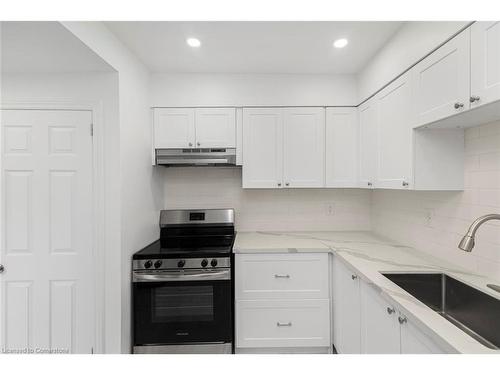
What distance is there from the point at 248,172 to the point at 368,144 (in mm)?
1110

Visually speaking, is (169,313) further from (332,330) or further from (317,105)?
(317,105)

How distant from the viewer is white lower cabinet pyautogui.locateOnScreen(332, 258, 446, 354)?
3.37 feet

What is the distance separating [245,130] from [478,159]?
1722mm


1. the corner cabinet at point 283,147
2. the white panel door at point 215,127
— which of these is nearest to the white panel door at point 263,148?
the corner cabinet at point 283,147

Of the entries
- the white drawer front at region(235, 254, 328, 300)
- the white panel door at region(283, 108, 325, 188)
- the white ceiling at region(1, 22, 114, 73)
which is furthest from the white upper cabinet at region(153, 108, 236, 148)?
the white drawer front at region(235, 254, 328, 300)

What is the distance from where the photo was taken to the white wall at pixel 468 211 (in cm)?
136

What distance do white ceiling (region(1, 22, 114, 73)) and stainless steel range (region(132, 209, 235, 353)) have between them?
4.62 ft

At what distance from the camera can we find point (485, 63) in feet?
3.46

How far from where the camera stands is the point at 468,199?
5.01 feet

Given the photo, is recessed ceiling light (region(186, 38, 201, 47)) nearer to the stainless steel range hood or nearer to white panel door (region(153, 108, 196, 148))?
white panel door (region(153, 108, 196, 148))

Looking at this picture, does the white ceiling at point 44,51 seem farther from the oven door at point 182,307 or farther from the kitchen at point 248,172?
the oven door at point 182,307

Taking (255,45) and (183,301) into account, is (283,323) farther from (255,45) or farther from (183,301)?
(255,45)

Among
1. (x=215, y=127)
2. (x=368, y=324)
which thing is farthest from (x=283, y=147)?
(x=368, y=324)
